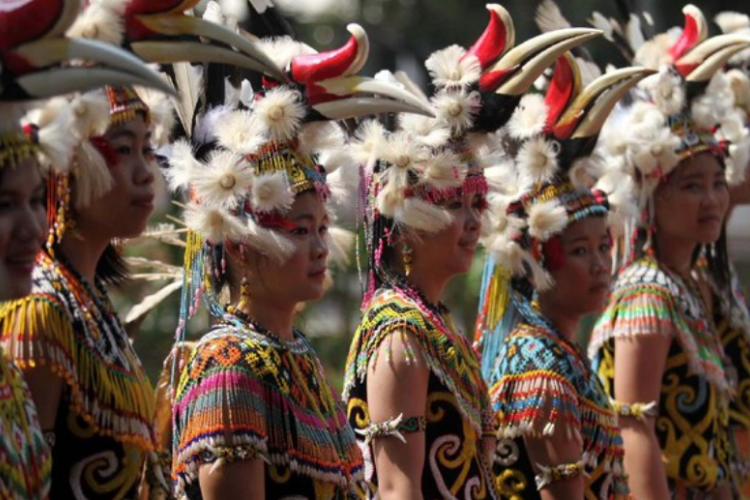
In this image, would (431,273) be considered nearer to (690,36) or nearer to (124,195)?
(124,195)

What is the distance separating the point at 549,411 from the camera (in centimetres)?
533

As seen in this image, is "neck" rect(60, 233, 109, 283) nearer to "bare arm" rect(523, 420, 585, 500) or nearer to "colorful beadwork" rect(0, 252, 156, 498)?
"colorful beadwork" rect(0, 252, 156, 498)

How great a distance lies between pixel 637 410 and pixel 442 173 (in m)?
1.52

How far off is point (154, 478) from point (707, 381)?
2.71 metres

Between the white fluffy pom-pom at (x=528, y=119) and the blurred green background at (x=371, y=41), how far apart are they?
118 inches

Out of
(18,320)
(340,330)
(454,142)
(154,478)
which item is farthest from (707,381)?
(340,330)

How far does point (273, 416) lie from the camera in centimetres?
431

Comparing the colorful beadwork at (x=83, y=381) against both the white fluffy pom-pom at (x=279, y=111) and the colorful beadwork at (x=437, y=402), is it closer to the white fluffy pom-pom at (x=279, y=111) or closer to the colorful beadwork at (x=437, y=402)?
the white fluffy pom-pom at (x=279, y=111)

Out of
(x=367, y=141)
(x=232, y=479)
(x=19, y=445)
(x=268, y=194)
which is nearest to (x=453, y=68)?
(x=367, y=141)

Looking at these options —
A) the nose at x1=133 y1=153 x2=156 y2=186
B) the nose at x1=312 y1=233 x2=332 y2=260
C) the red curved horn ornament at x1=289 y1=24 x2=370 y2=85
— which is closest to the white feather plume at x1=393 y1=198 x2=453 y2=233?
the nose at x1=312 y1=233 x2=332 y2=260

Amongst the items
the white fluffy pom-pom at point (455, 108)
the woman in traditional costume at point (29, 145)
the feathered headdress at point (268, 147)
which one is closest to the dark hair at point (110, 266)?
the feathered headdress at point (268, 147)

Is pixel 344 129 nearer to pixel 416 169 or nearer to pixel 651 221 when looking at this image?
pixel 416 169

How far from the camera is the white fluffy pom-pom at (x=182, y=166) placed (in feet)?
14.6

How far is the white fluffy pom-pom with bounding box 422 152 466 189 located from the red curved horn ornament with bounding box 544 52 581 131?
31.5 inches
